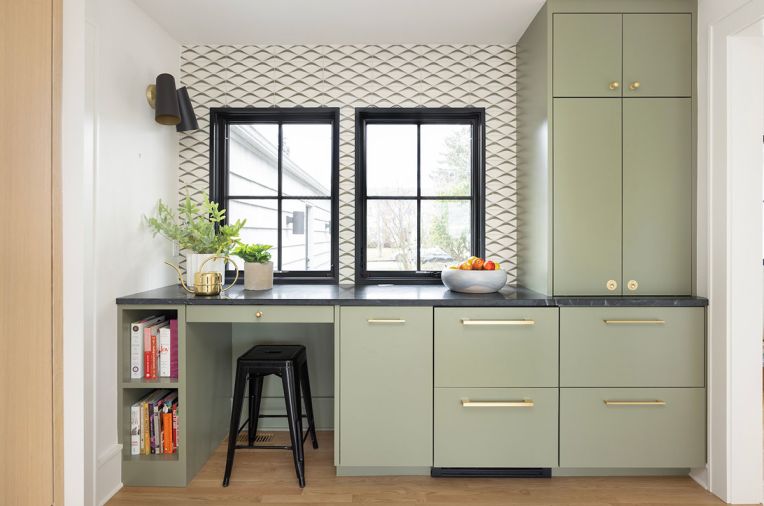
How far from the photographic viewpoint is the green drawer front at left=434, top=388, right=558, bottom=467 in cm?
213

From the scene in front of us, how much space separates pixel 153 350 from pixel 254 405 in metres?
0.69

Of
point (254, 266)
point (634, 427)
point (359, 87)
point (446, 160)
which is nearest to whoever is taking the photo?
point (634, 427)

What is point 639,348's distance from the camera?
2.12m

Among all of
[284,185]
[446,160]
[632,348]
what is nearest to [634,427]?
[632,348]

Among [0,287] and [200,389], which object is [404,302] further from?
[0,287]

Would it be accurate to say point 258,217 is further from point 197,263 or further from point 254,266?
point 197,263

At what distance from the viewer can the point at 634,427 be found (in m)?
2.13

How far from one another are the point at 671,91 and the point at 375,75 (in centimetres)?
169

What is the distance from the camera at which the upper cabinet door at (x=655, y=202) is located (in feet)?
7.36

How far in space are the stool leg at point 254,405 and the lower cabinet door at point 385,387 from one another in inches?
26.0

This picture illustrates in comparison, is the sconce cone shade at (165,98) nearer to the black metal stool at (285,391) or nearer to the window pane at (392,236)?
the window pane at (392,236)

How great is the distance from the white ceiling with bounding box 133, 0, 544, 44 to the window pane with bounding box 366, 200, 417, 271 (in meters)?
1.06

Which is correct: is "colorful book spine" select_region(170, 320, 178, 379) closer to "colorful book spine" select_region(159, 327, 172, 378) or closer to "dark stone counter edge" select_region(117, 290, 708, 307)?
"colorful book spine" select_region(159, 327, 172, 378)

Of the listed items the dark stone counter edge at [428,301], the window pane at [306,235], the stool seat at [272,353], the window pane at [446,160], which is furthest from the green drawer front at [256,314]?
the window pane at [446,160]
